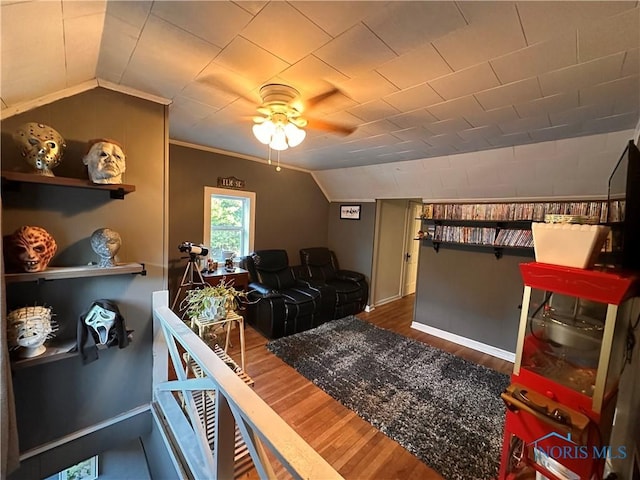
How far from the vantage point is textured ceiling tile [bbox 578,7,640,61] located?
3.34ft

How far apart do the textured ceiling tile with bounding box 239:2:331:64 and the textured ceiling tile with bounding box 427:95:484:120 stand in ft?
3.46

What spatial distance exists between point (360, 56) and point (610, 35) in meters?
1.06

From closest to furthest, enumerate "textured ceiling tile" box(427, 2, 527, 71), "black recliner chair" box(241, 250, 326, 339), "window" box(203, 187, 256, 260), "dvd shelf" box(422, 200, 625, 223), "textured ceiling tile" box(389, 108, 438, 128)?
"textured ceiling tile" box(427, 2, 527, 71)
"textured ceiling tile" box(389, 108, 438, 128)
"dvd shelf" box(422, 200, 625, 223)
"black recliner chair" box(241, 250, 326, 339)
"window" box(203, 187, 256, 260)

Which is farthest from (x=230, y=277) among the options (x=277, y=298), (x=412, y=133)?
(x=412, y=133)

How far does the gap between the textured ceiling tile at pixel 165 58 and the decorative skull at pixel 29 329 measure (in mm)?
1450

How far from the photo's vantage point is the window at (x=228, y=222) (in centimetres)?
370

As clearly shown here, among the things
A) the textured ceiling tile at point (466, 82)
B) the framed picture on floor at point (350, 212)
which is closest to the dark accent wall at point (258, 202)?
the framed picture on floor at point (350, 212)

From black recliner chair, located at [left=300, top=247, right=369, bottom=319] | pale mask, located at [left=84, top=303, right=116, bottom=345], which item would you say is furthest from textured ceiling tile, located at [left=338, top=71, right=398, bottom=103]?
black recliner chair, located at [left=300, top=247, right=369, bottom=319]

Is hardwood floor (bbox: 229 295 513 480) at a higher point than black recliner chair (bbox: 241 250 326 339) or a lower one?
lower

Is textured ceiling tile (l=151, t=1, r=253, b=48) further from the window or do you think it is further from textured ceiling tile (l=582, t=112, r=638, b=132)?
the window

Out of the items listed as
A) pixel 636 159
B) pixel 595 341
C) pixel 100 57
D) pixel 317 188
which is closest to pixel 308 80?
pixel 100 57

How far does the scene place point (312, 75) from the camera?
1511 millimetres

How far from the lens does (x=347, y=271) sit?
495cm

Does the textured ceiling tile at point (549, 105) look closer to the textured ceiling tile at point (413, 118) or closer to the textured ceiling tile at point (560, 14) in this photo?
the textured ceiling tile at point (413, 118)
